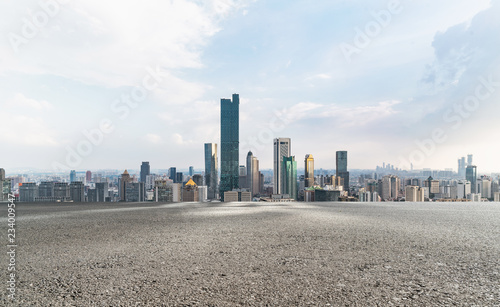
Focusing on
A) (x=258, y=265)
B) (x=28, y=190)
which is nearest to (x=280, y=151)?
(x=28, y=190)

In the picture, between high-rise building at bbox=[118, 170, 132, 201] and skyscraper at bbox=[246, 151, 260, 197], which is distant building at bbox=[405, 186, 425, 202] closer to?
high-rise building at bbox=[118, 170, 132, 201]

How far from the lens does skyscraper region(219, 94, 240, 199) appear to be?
13938 centimetres

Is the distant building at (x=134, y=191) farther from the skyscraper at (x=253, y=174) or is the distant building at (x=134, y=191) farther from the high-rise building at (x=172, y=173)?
the high-rise building at (x=172, y=173)

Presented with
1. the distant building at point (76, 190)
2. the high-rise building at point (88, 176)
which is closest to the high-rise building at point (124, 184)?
the distant building at point (76, 190)

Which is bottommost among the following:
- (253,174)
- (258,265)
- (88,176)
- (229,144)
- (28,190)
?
(253,174)

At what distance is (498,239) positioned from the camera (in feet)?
24.4

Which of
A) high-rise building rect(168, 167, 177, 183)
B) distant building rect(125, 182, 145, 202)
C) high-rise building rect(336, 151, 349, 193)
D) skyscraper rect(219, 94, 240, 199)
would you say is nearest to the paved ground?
distant building rect(125, 182, 145, 202)

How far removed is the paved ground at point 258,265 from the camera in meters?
3.89

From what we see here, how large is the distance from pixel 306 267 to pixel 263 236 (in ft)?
8.72

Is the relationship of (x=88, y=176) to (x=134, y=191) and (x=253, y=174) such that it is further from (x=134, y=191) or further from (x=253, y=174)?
(x=253, y=174)

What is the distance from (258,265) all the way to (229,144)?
160 meters

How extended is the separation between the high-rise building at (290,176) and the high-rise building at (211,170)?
28.8 m

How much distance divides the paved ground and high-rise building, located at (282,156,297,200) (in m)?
93.5

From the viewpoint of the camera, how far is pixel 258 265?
5.15m
